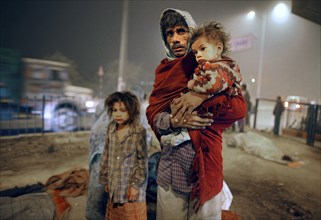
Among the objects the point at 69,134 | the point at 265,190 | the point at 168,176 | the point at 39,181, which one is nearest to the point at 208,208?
the point at 168,176

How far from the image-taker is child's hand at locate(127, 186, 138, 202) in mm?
1929

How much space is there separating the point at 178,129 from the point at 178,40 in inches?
25.0

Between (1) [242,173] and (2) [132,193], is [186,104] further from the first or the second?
(1) [242,173]

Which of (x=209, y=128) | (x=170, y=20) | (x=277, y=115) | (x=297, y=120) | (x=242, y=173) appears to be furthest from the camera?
(x=297, y=120)

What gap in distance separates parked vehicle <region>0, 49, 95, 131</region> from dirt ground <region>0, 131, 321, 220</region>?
5.13 feet

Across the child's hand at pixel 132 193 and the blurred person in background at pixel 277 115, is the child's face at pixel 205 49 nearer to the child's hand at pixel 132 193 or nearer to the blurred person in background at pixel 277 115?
the child's hand at pixel 132 193

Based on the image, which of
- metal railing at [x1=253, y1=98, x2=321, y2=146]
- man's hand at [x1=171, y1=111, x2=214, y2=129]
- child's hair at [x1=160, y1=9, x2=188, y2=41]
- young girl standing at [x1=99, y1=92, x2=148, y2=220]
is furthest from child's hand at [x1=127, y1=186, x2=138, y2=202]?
metal railing at [x1=253, y1=98, x2=321, y2=146]

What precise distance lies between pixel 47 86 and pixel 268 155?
8.31 metres

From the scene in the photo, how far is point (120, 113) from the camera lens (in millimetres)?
2000

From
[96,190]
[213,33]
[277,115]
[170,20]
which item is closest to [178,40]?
[170,20]

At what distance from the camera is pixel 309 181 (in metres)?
4.30

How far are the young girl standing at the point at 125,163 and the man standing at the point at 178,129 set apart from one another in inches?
19.8

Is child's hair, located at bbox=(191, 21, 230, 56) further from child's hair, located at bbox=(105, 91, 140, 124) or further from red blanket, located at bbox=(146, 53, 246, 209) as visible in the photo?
child's hair, located at bbox=(105, 91, 140, 124)

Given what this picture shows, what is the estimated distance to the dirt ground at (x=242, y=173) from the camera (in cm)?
312
